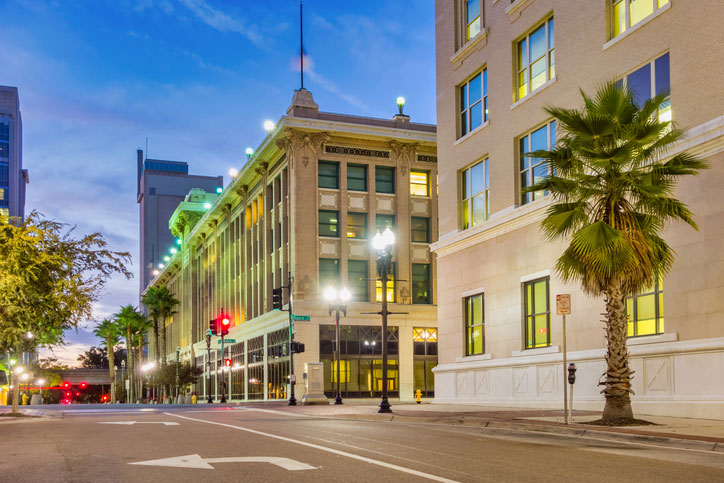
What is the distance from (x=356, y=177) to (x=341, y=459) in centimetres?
4641

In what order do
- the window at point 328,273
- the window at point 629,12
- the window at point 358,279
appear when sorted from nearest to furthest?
the window at point 629,12, the window at point 328,273, the window at point 358,279

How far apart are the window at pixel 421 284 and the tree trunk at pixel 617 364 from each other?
1521 inches

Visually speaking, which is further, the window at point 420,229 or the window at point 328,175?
the window at point 420,229

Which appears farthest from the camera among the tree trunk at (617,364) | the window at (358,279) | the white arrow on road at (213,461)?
the window at (358,279)

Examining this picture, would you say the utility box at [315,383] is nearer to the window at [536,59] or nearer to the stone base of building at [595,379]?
the stone base of building at [595,379]

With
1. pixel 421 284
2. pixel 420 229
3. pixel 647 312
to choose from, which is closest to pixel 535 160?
pixel 647 312

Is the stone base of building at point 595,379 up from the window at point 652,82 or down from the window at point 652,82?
down

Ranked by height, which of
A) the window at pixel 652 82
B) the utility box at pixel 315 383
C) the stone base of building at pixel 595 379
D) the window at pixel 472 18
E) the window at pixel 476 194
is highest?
the window at pixel 472 18

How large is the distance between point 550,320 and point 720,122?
30.0 feet

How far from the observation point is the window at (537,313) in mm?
27422

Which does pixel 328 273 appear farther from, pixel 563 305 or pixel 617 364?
pixel 617 364

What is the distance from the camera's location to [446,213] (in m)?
34.4

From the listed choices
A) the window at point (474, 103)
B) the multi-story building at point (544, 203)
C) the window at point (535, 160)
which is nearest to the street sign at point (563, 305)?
the multi-story building at point (544, 203)

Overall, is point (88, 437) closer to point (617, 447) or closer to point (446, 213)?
point (617, 447)
